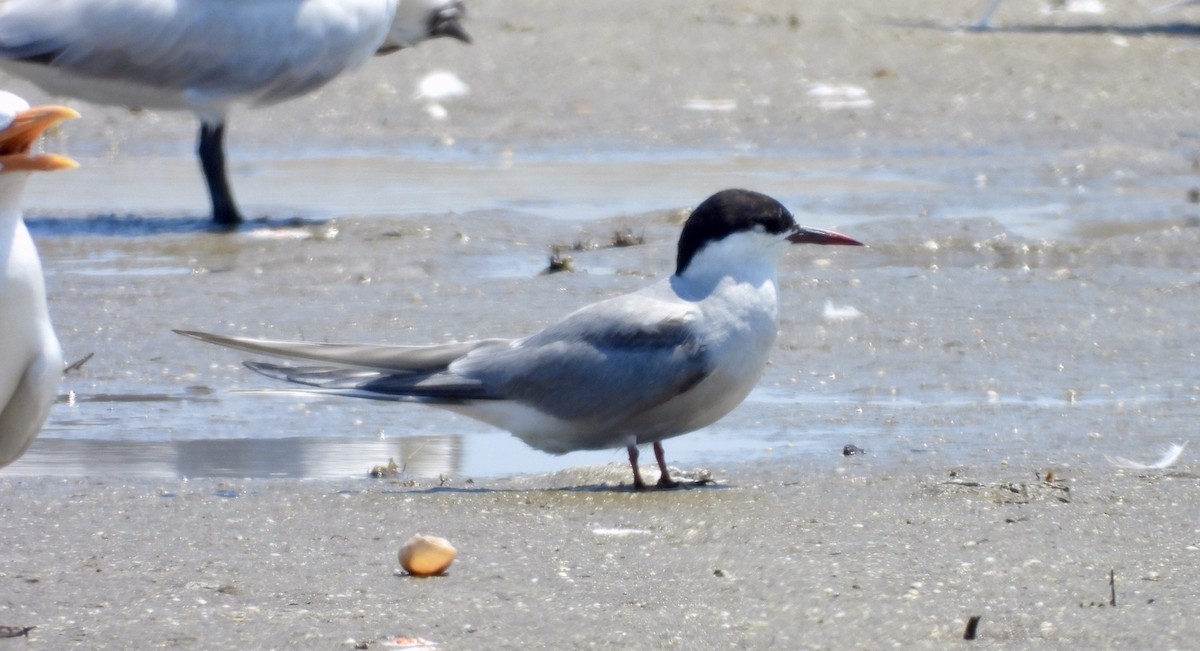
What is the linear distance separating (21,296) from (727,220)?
1.94 m

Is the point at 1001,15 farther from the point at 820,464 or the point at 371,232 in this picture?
the point at 820,464

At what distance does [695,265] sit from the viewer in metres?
5.04

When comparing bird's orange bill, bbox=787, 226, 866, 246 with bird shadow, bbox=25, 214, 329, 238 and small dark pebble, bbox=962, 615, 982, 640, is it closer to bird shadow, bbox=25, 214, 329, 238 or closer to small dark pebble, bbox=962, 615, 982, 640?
small dark pebble, bbox=962, 615, 982, 640

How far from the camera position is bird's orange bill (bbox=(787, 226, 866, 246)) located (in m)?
5.21

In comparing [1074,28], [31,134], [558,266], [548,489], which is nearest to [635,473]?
[548,489]

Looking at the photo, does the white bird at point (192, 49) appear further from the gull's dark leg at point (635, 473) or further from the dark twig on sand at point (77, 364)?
the gull's dark leg at point (635, 473)

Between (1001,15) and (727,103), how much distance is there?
15.1ft

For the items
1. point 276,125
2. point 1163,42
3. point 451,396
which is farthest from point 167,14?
point 1163,42

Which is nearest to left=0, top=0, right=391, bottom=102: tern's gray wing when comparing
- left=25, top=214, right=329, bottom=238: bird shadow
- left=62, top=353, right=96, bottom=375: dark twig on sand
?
left=25, top=214, right=329, bottom=238: bird shadow

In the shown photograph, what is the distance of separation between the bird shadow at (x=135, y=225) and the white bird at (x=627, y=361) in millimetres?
4025

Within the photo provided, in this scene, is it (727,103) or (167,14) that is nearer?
(167,14)

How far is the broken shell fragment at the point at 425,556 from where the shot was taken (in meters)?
3.88

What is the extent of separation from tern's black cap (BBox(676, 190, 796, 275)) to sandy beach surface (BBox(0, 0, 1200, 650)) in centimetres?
58

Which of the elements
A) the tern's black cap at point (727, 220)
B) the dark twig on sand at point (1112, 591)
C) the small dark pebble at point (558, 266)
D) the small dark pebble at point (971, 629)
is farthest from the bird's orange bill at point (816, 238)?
the small dark pebble at point (558, 266)
